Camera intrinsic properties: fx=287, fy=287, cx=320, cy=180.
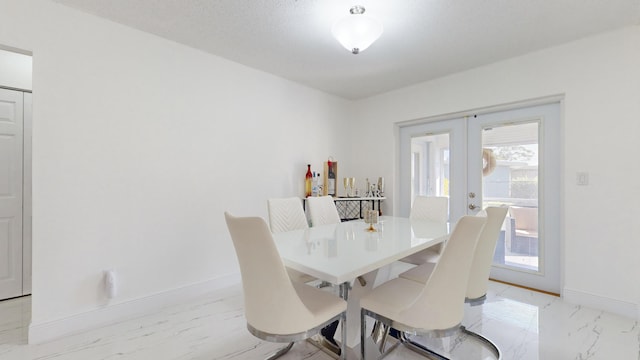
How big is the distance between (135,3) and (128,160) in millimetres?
1182

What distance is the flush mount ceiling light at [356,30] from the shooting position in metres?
1.89

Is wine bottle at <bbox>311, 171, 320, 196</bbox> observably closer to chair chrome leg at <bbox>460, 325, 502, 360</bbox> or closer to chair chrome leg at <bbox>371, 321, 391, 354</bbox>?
chair chrome leg at <bbox>371, 321, 391, 354</bbox>

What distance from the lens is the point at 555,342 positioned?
1949 millimetres

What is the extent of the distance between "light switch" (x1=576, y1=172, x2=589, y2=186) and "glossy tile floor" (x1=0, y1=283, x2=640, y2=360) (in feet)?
3.57

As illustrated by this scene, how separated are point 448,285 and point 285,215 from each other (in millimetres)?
1476

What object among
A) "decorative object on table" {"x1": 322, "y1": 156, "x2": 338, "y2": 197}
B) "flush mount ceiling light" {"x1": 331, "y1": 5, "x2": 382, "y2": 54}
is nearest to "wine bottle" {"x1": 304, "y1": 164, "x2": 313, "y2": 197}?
"decorative object on table" {"x1": 322, "y1": 156, "x2": 338, "y2": 197}

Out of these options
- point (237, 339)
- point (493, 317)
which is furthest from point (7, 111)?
point (493, 317)

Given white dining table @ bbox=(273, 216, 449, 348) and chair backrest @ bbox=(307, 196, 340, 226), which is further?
chair backrest @ bbox=(307, 196, 340, 226)

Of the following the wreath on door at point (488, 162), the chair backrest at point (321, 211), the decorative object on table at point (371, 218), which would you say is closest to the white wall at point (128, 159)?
the chair backrest at point (321, 211)

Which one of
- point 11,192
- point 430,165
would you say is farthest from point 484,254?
point 11,192

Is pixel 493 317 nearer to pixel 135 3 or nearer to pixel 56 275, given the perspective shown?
pixel 56 275

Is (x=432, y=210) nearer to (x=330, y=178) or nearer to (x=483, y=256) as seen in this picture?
(x=483, y=256)

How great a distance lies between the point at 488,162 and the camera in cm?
323

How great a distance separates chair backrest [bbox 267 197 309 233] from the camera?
238 cm
